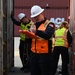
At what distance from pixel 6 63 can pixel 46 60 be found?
130 inches

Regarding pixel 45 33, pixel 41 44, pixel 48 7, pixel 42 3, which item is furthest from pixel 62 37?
pixel 42 3

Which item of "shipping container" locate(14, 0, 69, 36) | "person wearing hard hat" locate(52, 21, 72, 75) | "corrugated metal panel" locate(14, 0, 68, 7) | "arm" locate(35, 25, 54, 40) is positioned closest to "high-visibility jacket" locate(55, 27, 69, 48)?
"person wearing hard hat" locate(52, 21, 72, 75)

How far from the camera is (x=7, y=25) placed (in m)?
9.67

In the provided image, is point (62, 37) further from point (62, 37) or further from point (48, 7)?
point (48, 7)

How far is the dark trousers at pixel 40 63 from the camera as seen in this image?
6289mm

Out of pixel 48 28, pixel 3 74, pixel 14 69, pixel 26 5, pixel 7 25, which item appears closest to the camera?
pixel 48 28

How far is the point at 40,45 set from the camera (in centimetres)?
630

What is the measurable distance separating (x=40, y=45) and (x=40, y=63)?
0.98 ft

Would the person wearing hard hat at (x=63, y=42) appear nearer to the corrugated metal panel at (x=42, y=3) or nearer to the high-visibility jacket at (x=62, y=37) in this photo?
the high-visibility jacket at (x=62, y=37)

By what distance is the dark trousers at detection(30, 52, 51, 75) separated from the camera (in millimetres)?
6289

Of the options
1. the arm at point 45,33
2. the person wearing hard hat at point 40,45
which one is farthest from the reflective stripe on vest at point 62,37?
the arm at point 45,33

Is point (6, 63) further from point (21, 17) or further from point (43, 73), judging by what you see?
point (43, 73)

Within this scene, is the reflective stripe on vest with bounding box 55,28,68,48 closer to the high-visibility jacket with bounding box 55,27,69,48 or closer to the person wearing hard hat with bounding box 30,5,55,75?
the high-visibility jacket with bounding box 55,27,69,48

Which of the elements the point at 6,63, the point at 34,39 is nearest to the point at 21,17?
the point at 6,63
